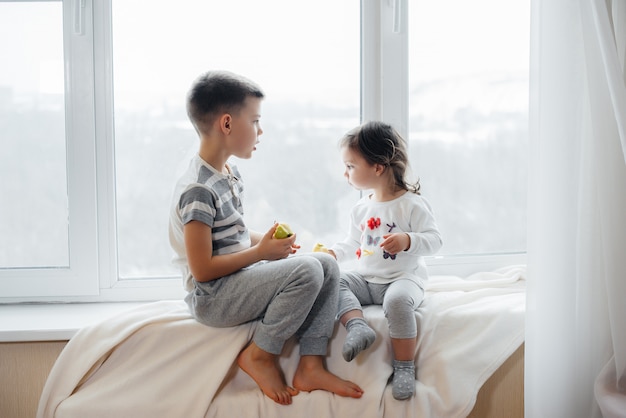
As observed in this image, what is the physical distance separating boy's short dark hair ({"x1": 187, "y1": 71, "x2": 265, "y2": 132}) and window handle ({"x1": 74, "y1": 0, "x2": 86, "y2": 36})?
462 mm

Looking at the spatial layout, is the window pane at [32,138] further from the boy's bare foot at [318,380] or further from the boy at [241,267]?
the boy's bare foot at [318,380]

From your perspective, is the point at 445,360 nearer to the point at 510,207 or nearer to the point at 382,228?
the point at 382,228

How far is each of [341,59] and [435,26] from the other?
314 millimetres

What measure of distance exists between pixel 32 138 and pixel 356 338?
1.14 meters

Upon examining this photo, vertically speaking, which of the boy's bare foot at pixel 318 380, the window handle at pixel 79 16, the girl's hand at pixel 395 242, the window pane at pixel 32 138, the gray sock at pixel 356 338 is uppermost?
the window handle at pixel 79 16

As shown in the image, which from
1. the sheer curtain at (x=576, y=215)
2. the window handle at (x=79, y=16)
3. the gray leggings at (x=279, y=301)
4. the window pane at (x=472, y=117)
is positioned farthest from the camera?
the window pane at (x=472, y=117)

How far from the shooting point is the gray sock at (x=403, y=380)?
1468 mm

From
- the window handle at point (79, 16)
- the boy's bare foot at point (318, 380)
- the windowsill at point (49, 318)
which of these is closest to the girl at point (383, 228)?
the boy's bare foot at point (318, 380)

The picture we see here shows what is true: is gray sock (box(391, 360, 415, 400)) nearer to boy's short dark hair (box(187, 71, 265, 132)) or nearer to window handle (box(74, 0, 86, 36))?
boy's short dark hair (box(187, 71, 265, 132))

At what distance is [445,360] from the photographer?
1537 millimetres

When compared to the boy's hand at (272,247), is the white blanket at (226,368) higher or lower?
lower

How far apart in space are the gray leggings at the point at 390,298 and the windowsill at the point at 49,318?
648 mm

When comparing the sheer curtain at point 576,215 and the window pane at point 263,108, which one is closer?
the sheer curtain at point 576,215

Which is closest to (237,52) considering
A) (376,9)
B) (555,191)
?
(376,9)
